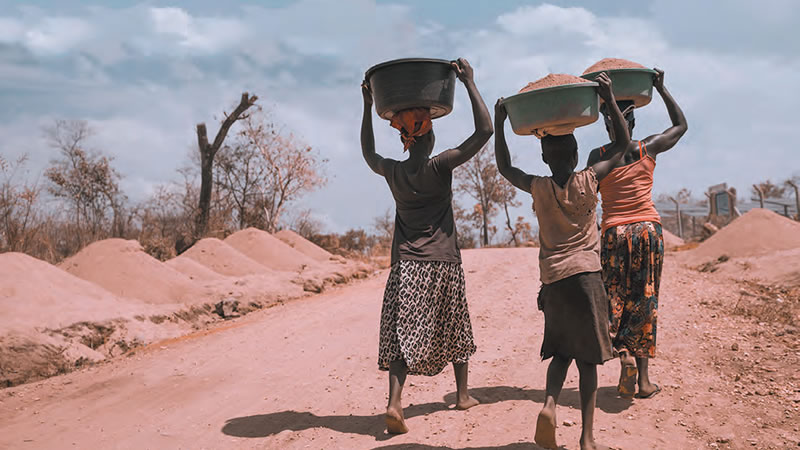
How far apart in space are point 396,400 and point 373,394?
3.40ft

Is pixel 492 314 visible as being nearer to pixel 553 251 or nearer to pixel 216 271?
pixel 553 251

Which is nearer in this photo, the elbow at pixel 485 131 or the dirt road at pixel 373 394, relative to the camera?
the elbow at pixel 485 131

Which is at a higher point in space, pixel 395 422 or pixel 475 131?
pixel 475 131

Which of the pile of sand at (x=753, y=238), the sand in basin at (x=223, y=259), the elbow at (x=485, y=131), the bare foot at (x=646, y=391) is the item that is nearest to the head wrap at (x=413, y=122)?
the elbow at (x=485, y=131)

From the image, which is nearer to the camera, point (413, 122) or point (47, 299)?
point (413, 122)

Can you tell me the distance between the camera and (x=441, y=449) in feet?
11.3

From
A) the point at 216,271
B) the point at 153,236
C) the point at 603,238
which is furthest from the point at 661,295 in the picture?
the point at 153,236

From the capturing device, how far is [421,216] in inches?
151

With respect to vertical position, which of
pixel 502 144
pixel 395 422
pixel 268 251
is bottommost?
pixel 395 422

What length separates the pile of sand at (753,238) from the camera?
11.7m

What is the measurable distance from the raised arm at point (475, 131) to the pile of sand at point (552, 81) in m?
0.38

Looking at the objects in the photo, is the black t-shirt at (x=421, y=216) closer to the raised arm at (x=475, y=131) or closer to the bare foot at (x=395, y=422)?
the raised arm at (x=475, y=131)

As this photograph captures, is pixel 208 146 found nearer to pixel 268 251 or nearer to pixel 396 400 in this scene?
pixel 268 251

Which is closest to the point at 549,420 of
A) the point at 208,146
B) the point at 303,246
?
the point at 303,246
